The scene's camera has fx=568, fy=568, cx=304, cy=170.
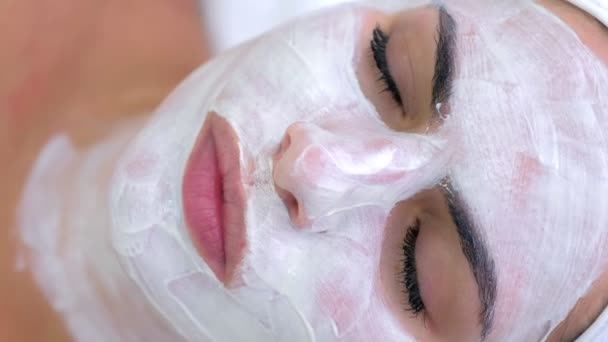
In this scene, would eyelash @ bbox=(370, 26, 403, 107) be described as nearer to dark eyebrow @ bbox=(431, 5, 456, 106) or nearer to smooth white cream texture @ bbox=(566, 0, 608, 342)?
dark eyebrow @ bbox=(431, 5, 456, 106)

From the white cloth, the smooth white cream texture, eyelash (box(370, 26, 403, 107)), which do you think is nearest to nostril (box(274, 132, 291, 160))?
→ eyelash (box(370, 26, 403, 107))

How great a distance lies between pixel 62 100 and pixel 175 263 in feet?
1.27

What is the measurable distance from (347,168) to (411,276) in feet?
0.53

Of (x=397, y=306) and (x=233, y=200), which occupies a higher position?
(x=233, y=200)

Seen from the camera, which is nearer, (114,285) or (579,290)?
(579,290)

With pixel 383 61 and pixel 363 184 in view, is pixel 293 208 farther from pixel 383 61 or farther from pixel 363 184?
pixel 383 61

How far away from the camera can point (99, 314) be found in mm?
854

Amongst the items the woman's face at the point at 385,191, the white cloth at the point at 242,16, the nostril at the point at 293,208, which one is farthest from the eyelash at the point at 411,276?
the white cloth at the point at 242,16

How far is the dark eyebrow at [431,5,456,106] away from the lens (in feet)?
2.25

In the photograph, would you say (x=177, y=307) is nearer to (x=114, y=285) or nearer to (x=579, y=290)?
(x=114, y=285)

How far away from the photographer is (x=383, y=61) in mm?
767

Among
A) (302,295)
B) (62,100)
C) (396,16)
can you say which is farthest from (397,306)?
(62,100)

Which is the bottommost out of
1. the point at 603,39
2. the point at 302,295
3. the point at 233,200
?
the point at 302,295

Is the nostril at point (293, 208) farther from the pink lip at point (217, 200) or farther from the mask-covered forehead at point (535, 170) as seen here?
the mask-covered forehead at point (535, 170)
